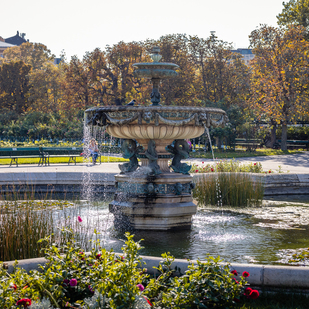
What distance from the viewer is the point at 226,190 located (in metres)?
9.29

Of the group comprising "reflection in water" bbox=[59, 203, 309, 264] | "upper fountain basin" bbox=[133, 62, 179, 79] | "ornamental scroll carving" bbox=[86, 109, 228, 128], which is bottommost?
"reflection in water" bbox=[59, 203, 309, 264]

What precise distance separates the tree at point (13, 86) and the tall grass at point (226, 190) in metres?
44.8

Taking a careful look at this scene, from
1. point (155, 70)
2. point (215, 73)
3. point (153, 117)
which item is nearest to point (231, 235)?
point (153, 117)

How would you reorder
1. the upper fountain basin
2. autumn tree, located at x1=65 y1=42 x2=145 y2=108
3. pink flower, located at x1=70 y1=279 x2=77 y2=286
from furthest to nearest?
1. autumn tree, located at x1=65 y1=42 x2=145 y2=108
2. the upper fountain basin
3. pink flower, located at x1=70 y1=279 x2=77 y2=286

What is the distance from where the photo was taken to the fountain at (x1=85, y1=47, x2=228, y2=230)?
7109 millimetres

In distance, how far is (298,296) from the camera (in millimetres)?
4066

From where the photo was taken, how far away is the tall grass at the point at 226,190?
30.4 feet

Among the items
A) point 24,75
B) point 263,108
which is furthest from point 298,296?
point 24,75

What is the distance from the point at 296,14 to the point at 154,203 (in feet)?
116

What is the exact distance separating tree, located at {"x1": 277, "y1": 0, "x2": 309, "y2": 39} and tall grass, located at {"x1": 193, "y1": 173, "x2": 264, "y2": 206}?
97.5 ft

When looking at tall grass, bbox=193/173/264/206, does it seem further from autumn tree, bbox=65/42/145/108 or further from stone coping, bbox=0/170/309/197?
autumn tree, bbox=65/42/145/108

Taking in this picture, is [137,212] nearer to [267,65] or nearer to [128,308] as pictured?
[128,308]

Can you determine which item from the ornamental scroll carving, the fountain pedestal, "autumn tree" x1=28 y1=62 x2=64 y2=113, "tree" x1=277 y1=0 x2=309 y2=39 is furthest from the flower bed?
"autumn tree" x1=28 y1=62 x2=64 y2=113

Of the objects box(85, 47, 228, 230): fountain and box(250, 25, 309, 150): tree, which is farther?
box(250, 25, 309, 150): tree
